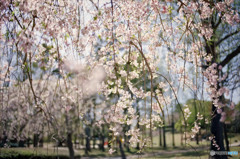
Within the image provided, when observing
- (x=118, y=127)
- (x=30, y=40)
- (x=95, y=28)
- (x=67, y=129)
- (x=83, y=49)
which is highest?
(x=95, y=28)

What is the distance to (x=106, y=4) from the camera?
2.50 metres

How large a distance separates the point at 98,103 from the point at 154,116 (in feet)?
49.6

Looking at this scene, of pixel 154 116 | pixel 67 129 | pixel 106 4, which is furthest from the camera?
pixel 67 129

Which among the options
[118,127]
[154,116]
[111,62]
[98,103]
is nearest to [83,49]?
[111,62]

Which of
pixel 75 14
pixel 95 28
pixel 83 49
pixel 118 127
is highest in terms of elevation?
pixel 75 14

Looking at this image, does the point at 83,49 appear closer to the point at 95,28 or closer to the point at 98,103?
the point at 95,28

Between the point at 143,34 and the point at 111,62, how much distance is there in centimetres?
65

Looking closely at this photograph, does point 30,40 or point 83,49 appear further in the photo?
point 83,49

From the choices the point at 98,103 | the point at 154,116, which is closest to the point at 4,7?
the point at 154,116

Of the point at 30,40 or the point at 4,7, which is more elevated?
the point at 4,7

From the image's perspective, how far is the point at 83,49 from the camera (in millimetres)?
2625

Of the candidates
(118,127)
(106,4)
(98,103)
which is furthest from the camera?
(98,103)

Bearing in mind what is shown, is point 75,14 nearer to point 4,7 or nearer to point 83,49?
point 83,49

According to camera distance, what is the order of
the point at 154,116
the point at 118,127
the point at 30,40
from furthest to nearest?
the point at 154,116 < the point at 118,127 < the point at 30,40
